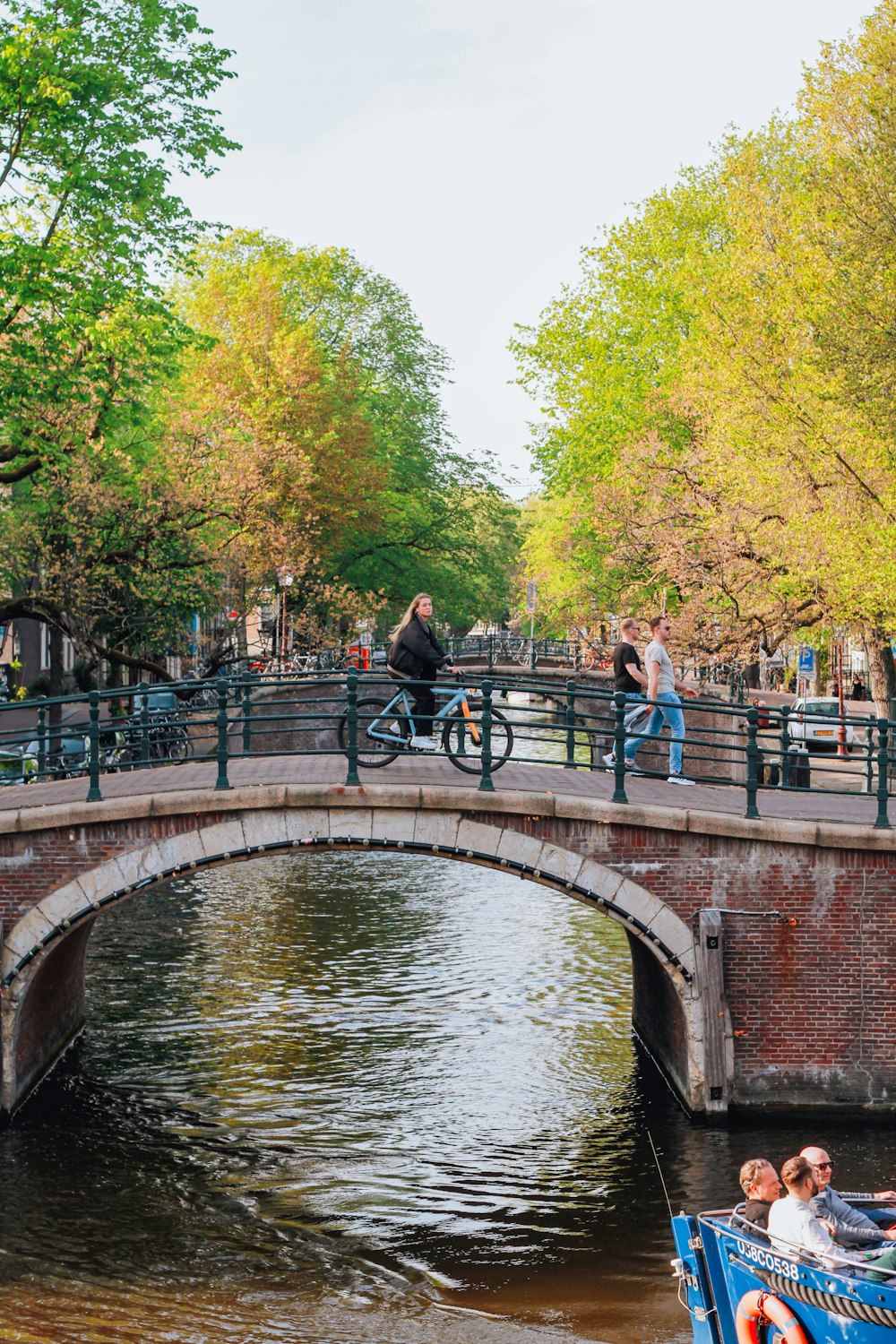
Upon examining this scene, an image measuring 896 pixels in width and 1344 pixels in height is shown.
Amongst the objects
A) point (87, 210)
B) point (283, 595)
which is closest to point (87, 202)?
Result: point (87, 210)

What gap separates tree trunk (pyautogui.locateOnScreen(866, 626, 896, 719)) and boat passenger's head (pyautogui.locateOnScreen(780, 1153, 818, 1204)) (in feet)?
55.6

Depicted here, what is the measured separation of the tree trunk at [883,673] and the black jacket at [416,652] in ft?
38.9

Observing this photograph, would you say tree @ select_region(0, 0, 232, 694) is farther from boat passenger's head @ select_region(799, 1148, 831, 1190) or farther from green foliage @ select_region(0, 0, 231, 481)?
boat passenger's head @ select_region(799, 1148, 831, 1190)

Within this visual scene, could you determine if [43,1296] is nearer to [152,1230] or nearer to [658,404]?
[152,1230]

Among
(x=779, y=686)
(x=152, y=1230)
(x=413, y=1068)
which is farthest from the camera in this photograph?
(x=779, y=686)

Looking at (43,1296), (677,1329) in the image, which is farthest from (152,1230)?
(677,1329)

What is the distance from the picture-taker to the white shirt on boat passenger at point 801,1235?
877cm

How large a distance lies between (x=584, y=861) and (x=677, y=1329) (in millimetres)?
4585

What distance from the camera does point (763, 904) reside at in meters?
14.3

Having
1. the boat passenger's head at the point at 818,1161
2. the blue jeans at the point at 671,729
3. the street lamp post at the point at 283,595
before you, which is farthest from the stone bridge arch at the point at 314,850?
the street lamp post at the point at 283,595

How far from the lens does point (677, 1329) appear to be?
34.9 ft

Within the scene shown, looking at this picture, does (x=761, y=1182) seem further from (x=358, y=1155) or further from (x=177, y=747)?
(x=177, y=747)

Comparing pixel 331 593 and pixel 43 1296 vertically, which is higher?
pixel 331 593

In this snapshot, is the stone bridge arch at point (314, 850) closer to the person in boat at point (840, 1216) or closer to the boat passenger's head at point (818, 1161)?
the person in boat at point (840, 1216)
